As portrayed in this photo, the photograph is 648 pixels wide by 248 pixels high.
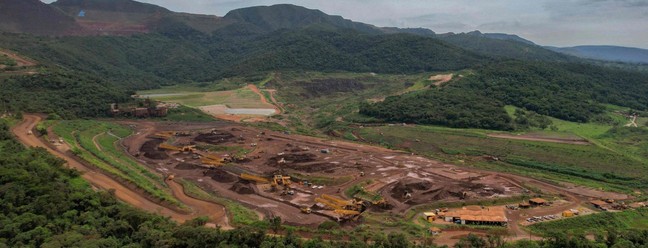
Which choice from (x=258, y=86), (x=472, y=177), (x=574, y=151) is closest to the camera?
(x=472, y=177)

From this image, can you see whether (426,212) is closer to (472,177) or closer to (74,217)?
(472,177)

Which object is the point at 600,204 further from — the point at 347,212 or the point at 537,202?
the point at 347,212

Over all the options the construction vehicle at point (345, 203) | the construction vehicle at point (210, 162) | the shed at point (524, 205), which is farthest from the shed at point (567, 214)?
the construction vehicle at point (210, 162)

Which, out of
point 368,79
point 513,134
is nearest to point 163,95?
point 368,79

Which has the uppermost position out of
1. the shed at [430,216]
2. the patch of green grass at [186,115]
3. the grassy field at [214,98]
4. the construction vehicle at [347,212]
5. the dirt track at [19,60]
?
the dirt track at [19,60]

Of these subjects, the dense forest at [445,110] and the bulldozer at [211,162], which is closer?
the bulldozer at [211,162]

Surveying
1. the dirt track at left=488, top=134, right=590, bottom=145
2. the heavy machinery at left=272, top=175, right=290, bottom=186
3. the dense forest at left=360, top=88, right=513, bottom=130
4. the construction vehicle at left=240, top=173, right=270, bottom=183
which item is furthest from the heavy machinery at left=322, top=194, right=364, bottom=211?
the dense forest at left=360, top=88, right=513, bottom=130

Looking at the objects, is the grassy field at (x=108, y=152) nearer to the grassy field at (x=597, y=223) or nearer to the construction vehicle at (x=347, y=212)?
the construction vehicle at (x=347, y=212)
